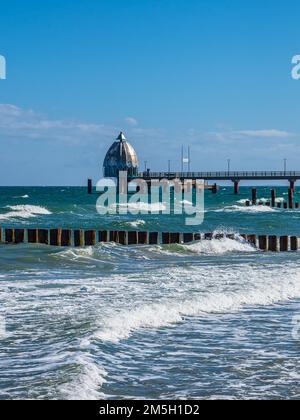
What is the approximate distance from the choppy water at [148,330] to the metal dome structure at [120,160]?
98910 millimetres

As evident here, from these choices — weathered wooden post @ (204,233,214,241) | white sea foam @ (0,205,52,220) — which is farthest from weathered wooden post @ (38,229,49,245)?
white sea foam @ (0,205,52,220)

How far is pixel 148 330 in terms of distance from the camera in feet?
38.0

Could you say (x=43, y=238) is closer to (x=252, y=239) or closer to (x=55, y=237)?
(x=55, y=237)

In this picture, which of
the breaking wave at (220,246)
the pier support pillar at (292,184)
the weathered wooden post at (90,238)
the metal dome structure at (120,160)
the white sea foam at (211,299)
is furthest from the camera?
the metal dome structure at (120,160)

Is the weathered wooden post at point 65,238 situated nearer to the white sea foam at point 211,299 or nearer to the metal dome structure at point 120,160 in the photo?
the white sea foam at point 211,299

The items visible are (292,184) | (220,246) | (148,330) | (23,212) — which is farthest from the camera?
(292,184)

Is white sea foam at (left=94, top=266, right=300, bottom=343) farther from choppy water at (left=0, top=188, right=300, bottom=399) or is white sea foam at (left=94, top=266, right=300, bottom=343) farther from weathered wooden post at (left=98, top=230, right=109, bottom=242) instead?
weathered wooden post at (left=98, top=230, right=109, bottom=242)

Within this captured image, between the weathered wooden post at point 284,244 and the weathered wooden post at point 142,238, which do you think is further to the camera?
the weathered wooden post at point 142,238

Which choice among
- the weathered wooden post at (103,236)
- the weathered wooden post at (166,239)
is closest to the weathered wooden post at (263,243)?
the weathered wooden post at (166,239)

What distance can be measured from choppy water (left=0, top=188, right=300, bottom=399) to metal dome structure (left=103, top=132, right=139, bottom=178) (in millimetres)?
98910

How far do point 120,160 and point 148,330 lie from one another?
360 ft

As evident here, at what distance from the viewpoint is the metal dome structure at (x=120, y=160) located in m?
120

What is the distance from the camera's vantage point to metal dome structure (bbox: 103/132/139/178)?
395ft

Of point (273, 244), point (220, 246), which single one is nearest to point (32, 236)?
point (220, 246)
